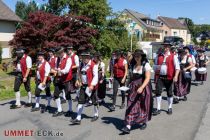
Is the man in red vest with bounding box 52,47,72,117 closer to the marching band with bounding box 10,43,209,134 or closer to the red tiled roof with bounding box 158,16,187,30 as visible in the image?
the marching band with bounding box 10,43,209,134

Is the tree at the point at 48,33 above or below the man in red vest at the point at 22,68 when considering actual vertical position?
above

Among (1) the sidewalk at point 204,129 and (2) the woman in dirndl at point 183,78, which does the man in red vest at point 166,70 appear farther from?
(2) the woman in dirndl at point 183,78

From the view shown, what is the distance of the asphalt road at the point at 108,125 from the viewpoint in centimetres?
725

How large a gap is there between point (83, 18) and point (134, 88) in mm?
13537

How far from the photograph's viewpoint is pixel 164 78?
945cm

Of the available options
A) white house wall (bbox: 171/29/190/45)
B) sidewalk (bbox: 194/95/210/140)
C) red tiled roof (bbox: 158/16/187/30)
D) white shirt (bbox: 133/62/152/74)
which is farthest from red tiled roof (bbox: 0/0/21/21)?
white house wall (bbox: 171/29/190/45)

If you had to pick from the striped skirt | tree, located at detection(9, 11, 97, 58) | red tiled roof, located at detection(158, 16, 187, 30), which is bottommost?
the striped skirt

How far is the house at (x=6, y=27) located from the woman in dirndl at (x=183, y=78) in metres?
23.0

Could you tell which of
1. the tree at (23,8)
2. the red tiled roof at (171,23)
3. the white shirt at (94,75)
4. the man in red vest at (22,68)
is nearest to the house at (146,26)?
the red tiled roof at (171,23)

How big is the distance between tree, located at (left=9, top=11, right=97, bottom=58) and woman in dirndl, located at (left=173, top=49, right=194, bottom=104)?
8.10 m

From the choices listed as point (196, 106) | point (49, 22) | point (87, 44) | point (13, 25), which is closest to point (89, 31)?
point (87, 44)

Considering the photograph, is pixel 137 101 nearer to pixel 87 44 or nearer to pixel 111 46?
pixel 87 44

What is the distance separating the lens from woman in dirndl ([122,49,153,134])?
7348 mm

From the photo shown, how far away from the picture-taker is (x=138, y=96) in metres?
7.46
